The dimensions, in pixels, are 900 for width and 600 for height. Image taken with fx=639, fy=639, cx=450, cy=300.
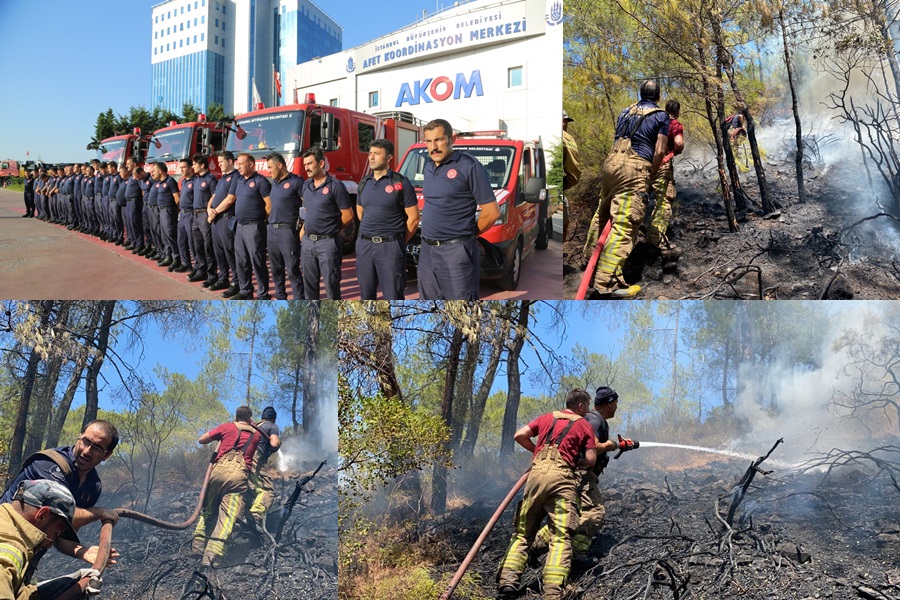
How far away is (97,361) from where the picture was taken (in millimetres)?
4840

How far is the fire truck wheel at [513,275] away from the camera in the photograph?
5.02 m

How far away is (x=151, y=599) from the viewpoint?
177 inches

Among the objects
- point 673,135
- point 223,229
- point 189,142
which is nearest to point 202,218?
point 223,229

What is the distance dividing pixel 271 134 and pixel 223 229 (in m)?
1.78

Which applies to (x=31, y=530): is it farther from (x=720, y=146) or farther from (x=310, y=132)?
(x=720, y=146)

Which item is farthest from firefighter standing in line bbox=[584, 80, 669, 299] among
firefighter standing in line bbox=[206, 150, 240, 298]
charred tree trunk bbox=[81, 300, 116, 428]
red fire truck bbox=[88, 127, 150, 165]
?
red fire truck bbox=[88, 127, 150, 165]

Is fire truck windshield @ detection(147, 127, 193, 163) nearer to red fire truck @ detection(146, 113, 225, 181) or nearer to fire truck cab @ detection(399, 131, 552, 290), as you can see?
red fire truck @ detection(146, 113, 225, 181)

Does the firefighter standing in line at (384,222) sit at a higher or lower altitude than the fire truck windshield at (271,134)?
lower

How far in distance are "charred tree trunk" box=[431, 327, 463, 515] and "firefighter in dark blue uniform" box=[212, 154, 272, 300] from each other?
5.77 ft

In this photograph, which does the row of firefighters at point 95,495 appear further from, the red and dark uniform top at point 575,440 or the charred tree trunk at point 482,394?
the red and dark uniform top at point 575,440

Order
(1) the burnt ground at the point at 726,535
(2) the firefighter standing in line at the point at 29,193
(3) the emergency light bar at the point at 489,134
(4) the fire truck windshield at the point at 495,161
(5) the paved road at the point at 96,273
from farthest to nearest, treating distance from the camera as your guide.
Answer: (2) the firefighter standing in line at the point at 29,193, (3) the emergency light bar at the point at 489,134, (4) the fire truck windshield at the point at 495,161, (5) the paved road at the point at 96,273, (1) the burnt ground at the point at 726,535

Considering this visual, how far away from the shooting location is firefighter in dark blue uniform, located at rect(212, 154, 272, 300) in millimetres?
5414

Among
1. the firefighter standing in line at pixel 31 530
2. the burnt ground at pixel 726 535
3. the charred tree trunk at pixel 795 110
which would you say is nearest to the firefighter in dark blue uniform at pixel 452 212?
the burnt ground at pixel 726 535

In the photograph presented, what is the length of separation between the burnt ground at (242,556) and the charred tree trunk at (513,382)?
4.19 feet
